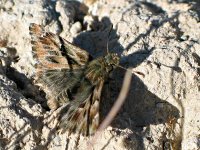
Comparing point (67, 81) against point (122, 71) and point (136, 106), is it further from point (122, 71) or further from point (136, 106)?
point (136, 106)

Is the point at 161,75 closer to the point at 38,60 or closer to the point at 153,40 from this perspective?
the point at 153,40

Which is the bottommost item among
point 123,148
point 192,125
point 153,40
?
point 123,148

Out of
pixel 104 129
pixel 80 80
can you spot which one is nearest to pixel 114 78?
pixel 80 80

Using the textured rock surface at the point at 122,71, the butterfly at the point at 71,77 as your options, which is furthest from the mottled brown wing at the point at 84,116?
the textured rock surface at the point at 122,71

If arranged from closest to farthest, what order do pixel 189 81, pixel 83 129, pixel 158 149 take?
pixel 83 129
pixel 158 149
pixel 189 81

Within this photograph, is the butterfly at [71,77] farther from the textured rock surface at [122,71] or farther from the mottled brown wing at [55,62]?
the textured rock surface at [122,71]

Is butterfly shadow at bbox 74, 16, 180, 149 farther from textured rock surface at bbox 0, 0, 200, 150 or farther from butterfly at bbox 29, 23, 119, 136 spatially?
butterfly at bbox 29, 23, 119, 136

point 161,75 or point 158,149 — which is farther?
point 161,75
